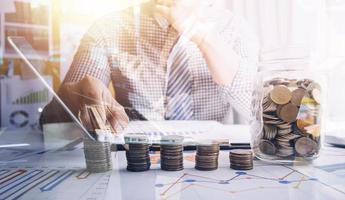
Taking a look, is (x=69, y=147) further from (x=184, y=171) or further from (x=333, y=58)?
(x=333, y=58)

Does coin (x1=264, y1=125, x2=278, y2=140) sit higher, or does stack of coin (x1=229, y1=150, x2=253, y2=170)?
coin (x1=264, y1=125, x2=278, y2=140)

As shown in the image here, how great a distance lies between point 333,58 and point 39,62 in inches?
41.2

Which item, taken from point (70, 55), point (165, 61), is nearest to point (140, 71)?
point (165, 61)

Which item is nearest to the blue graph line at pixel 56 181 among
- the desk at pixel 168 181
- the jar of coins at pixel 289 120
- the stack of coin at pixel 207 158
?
the desk at pixel 168 181

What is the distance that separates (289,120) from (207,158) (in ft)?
0.65

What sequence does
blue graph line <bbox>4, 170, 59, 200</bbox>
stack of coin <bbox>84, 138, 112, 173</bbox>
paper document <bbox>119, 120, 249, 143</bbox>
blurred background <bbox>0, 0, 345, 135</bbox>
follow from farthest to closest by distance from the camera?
1. blurred background <bbox>0, 0, 345, 135</bbox>
2. paper document <bbox>119, 120, 249, 143</bbox>
3. stack of coin <bbox>84, 138, 112, 173</bbox>
4. blue graph line <bbox>4, 170, 59, 200</bbox>

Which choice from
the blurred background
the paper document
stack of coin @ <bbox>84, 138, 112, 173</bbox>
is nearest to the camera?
stack of coin @ <bbox>84, 138, 112, 173</bbox>

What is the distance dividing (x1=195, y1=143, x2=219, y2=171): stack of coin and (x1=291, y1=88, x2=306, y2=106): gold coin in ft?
0.65

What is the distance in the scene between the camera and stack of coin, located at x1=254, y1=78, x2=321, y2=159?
2.39ft

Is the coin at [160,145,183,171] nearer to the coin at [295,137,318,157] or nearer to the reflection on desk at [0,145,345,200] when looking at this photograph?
A: the reflection on desk at [0,145,345,200]

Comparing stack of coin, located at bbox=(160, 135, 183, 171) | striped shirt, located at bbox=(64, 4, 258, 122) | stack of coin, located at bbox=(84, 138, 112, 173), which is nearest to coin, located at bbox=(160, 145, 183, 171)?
stack of coin, located at bbox=(160, 135, 183, 171)

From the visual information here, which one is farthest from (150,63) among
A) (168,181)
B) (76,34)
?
(168,181)

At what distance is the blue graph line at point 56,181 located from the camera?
1.79 ft

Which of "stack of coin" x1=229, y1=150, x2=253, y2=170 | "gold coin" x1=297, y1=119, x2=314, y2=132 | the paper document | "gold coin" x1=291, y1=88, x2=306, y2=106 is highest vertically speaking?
"gold coin" x1=291, y1=88, x2=306, y2=106
